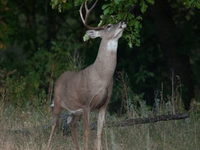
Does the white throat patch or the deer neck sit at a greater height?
the white throat patch

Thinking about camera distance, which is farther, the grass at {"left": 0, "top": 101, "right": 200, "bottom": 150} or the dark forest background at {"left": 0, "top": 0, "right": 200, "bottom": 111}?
the dark forest background at {"left": 0, "top": 0, "right": 200, "bottom": 111}

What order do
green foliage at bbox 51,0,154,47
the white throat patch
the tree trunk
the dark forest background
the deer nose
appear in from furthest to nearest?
the tree trunk < the dark forest background < the white throat patch < the deer nose < green foliage at bbox 51,0,154,47

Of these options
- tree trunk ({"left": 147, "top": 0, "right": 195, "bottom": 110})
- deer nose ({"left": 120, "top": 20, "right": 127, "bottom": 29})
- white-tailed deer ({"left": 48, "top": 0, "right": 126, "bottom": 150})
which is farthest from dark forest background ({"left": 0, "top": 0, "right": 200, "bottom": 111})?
deer nose ({"left": 120, "top": 20, "right": 127, "bottom": 29})

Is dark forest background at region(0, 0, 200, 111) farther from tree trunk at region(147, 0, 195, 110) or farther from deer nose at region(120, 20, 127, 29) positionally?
deer nose at region(120, 20, 127, 29)

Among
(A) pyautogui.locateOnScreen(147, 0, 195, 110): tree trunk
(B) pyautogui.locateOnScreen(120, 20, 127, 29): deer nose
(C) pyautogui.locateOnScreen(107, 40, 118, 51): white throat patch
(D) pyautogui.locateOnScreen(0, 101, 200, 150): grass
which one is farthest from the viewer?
(A) pyautogui.locateOnScreen(147, 0, 195, 110): tree trunk

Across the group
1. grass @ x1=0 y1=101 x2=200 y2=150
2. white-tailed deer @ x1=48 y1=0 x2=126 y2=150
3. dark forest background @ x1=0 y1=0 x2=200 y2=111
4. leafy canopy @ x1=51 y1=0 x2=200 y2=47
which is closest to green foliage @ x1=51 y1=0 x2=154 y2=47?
leafy canopy @ x1=51 y1=0 x2=200 y2=47

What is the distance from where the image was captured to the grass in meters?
5.70

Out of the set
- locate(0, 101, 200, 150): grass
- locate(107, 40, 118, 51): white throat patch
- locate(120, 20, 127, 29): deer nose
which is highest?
locate(120, 20, 127, 29): deer nose

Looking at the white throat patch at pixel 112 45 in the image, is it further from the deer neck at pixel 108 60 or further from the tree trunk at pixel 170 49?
the tree trunk at pixel 170 49

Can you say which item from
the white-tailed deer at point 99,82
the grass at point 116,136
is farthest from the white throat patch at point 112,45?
the grass at point 116,136

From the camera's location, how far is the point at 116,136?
6.40m

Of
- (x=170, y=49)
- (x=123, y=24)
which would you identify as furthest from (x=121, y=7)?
(x=170, y=49)

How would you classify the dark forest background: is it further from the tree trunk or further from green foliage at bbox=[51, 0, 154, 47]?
green foliage at bbox=[51, 0, 154, 47]

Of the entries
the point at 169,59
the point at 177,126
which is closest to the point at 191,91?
the point at 169,59
